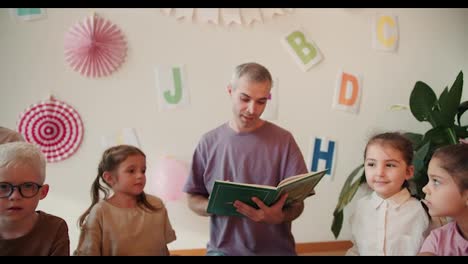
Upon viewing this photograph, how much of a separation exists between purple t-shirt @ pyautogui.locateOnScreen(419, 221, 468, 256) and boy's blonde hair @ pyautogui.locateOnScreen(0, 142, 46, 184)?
1138 millimetres

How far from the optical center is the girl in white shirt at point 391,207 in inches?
56.8

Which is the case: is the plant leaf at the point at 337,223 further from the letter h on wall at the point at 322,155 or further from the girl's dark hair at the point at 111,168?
the girl's dark hair at the point at 111,168

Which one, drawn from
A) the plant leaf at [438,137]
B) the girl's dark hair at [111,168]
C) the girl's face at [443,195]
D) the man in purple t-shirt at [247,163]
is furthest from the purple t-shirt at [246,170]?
the plant leaf at [438,137]

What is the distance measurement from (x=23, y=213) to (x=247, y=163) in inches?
26.2

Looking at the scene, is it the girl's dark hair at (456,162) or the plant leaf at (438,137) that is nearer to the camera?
the girl's dark hair at (456,162)

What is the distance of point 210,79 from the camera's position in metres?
1.77

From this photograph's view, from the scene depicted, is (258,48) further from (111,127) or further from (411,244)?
(411,244)

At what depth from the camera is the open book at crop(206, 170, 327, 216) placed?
1.30 metres

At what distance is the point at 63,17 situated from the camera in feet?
5.44

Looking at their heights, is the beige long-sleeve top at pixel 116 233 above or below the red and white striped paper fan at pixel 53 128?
below

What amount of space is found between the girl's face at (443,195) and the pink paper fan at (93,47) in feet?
3.69

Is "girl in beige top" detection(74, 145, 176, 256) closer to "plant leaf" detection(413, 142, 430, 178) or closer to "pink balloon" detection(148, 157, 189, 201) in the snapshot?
"pink balloon" detection(148, 157, 189, 201)

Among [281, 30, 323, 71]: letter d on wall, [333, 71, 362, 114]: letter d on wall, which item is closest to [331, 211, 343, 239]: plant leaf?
[333, 71, 362, 114]: letter d on wall

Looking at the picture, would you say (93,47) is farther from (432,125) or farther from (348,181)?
(432,125)
